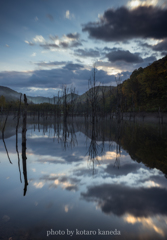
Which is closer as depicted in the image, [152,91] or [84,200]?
[84,200]

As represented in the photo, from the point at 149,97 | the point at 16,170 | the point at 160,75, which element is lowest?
the point at 16,170

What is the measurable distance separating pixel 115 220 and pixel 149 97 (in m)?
66.3

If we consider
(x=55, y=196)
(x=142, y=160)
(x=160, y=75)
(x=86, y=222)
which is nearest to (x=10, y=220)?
(x=55, y=196)

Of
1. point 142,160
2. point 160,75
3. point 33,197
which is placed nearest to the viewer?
point 33,197

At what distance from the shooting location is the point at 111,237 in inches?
134

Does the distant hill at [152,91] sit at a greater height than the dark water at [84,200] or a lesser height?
greater

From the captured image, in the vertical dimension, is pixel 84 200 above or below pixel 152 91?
below

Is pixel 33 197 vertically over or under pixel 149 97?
under

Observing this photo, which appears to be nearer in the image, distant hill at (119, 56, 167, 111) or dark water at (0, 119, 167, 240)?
dark water at (0, 119, 167, 240)

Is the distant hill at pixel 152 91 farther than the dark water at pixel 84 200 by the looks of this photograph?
Yes

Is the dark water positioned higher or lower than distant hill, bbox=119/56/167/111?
lower

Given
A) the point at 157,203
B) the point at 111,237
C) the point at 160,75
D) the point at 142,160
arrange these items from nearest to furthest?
the point at 111,237, the point at 157,203, the point at 142,160, the point at 160,75

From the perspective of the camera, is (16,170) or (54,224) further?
(16,170)

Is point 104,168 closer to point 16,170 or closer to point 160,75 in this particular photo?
point 16,170
